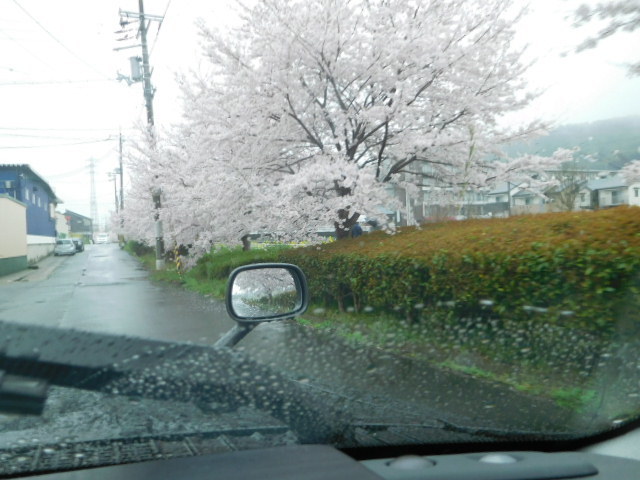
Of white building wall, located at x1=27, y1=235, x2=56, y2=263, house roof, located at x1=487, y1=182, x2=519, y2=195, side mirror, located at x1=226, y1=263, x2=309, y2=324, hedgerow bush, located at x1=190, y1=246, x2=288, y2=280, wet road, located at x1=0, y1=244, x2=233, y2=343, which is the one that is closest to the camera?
side mirror, located at x1=226, y1=263, x2=309, y2=324

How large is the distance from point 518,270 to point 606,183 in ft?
8.26

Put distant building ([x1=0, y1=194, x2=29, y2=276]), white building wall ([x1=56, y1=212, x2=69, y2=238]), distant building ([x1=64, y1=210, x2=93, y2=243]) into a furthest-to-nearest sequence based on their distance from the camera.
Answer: distant building ([x1=64, y1=210, x2=93, y2=243]) → white building wall ([x1=56, y1=212, x2=69, y2=238]) → distant building ([x1=0, y1=194, x2=29, y2=276])

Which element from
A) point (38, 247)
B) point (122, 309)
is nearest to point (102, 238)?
point (38, 247)

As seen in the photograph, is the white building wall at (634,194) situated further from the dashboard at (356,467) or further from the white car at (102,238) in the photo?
the white car at (102,238)

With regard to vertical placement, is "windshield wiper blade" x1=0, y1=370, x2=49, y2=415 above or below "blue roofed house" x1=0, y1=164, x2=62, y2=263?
below

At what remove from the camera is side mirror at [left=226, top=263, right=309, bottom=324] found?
11.4 ft

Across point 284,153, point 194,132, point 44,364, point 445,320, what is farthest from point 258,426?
point 194,132

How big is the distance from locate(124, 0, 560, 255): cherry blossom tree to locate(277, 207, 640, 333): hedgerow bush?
5.77ft

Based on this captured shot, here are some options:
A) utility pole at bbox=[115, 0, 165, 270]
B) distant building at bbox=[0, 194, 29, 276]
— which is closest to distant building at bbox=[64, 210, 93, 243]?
distant building at bbox=[0, 194, 29, 276]

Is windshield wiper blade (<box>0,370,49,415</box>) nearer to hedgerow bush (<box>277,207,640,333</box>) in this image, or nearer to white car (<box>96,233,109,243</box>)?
hedgerow bush (<box>277,207,640,333</box>)

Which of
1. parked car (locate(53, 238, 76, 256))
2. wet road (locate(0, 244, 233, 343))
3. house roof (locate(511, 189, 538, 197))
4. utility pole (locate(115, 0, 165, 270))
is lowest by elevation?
wet road (locate(0, 244, 233, 343))

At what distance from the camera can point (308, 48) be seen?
957cm

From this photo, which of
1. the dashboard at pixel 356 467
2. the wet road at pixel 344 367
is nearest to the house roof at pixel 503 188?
the wet road at pixel 344 367

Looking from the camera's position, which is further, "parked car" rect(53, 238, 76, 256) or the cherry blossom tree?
"parked car" rect(53, 238, 76, 256)
